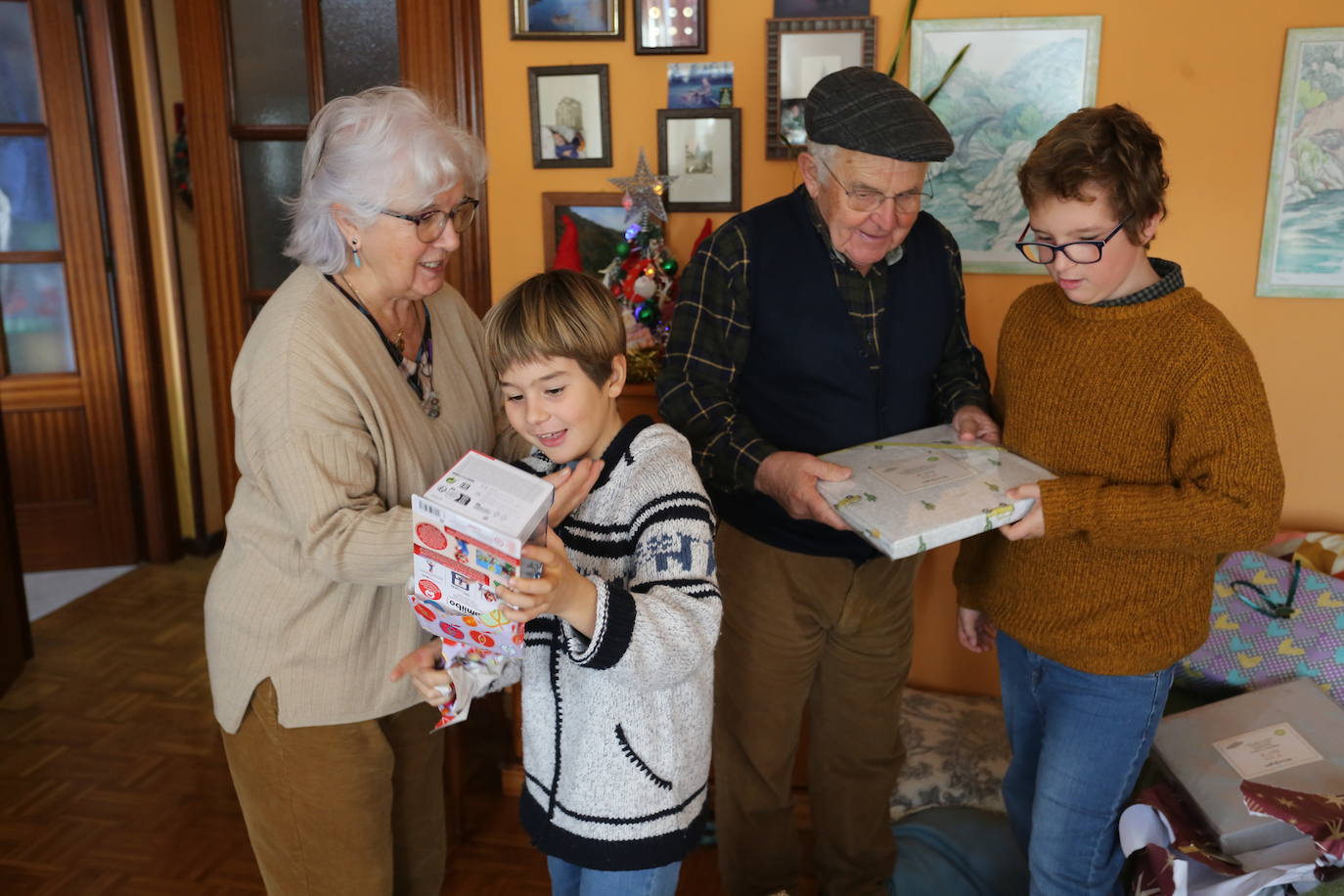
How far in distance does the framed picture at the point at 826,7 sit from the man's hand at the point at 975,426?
1154 mm

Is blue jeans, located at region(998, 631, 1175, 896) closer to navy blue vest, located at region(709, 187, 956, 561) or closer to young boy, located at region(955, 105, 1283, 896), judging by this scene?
young boy, located at region(955, 105, 1283, 896)

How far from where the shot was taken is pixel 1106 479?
4.94 ft

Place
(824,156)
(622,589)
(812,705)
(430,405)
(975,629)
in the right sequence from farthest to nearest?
(812,705)
(975,629)
(824,156)
(430,405)
(622,589)

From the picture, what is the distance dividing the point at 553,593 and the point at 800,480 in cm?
64

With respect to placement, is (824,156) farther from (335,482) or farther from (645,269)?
(335,482)

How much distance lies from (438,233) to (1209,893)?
160 centimetres

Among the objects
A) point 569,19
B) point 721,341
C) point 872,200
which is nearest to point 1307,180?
point 872,200

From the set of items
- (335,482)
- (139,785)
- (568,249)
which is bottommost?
(139,785)

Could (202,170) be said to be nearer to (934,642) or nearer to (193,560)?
(193,560)

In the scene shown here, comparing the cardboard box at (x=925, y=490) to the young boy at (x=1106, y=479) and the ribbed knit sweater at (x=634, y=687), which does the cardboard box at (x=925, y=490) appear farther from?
the ribbed knit sweater at (x=634, y=687)

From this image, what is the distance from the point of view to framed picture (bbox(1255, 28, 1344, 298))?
2246mm

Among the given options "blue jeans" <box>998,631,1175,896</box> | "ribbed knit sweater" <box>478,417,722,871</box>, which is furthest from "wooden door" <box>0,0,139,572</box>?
"blue jeans" <box>998,631,1175,896</box>

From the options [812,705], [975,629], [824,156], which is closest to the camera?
[824,156]

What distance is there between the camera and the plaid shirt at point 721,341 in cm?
179
